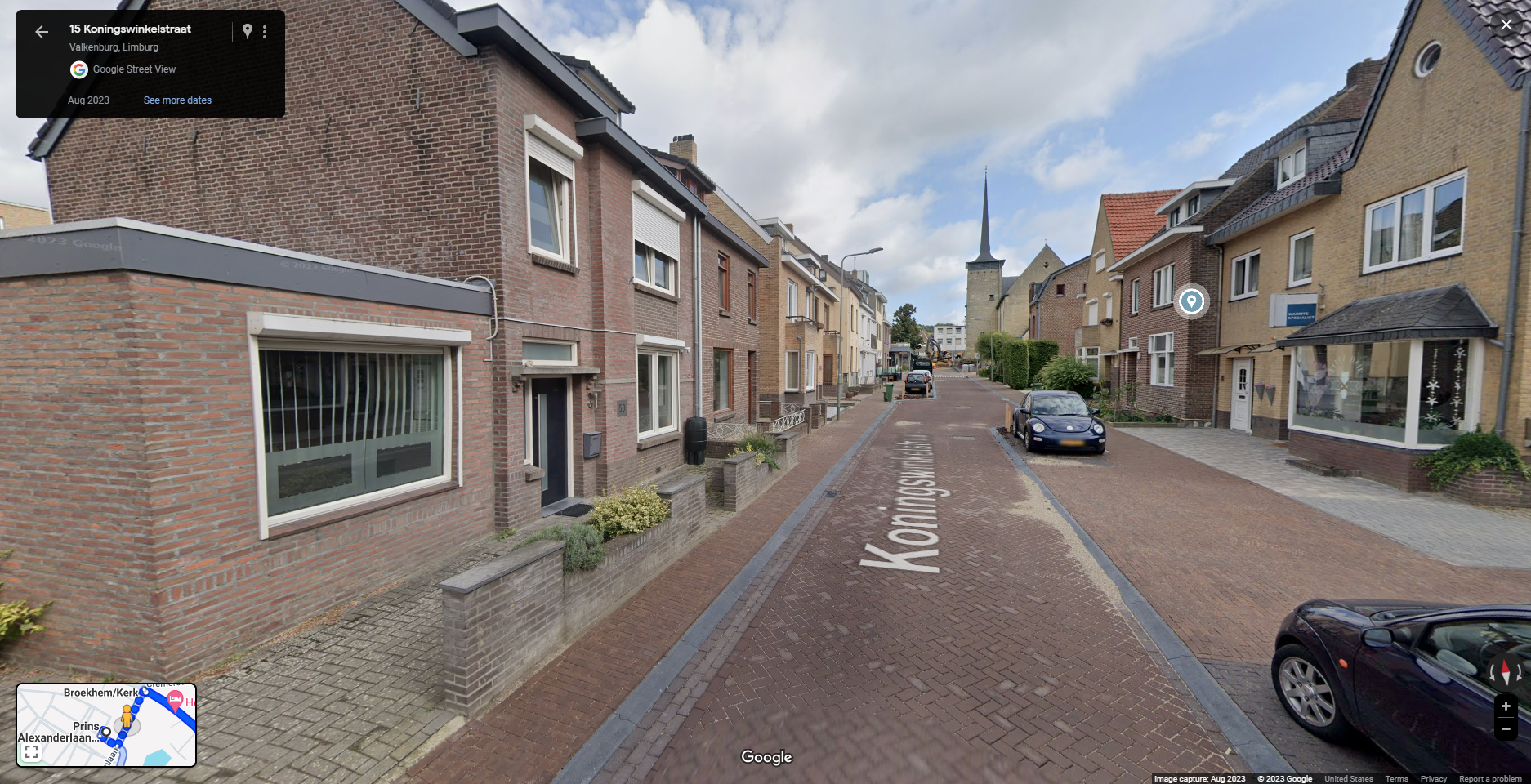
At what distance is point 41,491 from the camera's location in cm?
395

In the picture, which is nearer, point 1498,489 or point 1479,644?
point 1479,644

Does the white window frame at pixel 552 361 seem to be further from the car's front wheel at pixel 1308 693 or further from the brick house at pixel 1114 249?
the brick house at pixel 1114 249

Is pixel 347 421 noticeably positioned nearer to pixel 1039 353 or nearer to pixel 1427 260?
pixel 1427 260

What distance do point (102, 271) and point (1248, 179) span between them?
24617mm

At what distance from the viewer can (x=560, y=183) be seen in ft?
26.5

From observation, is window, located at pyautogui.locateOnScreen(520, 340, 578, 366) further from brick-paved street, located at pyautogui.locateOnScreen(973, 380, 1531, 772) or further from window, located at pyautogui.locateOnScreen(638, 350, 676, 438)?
brick-paved street, located at pyautogui.locateOnScreen(973, 380, 1531, 772)

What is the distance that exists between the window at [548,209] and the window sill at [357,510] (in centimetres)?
324

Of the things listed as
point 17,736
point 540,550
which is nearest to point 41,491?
point 17,736

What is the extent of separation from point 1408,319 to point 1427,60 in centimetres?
497

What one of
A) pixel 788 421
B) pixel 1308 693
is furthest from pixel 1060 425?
pixel 1308 693

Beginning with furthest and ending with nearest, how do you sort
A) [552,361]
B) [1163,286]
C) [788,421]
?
[1163,286], [788,421], [552,361]

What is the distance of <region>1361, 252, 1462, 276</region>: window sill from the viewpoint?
380 inches

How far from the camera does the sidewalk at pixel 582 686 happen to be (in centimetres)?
323

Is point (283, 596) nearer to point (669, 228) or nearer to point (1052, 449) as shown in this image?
point (669, 228)
